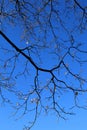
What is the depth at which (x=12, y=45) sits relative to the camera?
1711cm

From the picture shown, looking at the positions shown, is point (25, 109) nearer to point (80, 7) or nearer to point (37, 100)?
point (37, 100)

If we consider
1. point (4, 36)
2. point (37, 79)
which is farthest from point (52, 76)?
point (4, 36)

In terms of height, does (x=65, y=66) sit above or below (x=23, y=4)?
below

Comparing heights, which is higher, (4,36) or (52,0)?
(52,0)

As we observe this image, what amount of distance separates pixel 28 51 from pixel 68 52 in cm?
94

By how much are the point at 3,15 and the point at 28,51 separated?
1.14 meters

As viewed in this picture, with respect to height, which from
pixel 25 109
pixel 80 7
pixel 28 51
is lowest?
pixel 25 109

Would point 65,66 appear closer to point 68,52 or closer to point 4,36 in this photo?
point 68,52

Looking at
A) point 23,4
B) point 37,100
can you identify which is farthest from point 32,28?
point 37,100

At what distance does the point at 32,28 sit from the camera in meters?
17.9

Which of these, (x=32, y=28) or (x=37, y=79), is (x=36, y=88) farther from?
(x=32, y=28)

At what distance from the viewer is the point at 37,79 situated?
17547mm

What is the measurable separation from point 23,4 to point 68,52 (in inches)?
64.5

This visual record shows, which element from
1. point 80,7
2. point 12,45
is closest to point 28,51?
point 12,45
